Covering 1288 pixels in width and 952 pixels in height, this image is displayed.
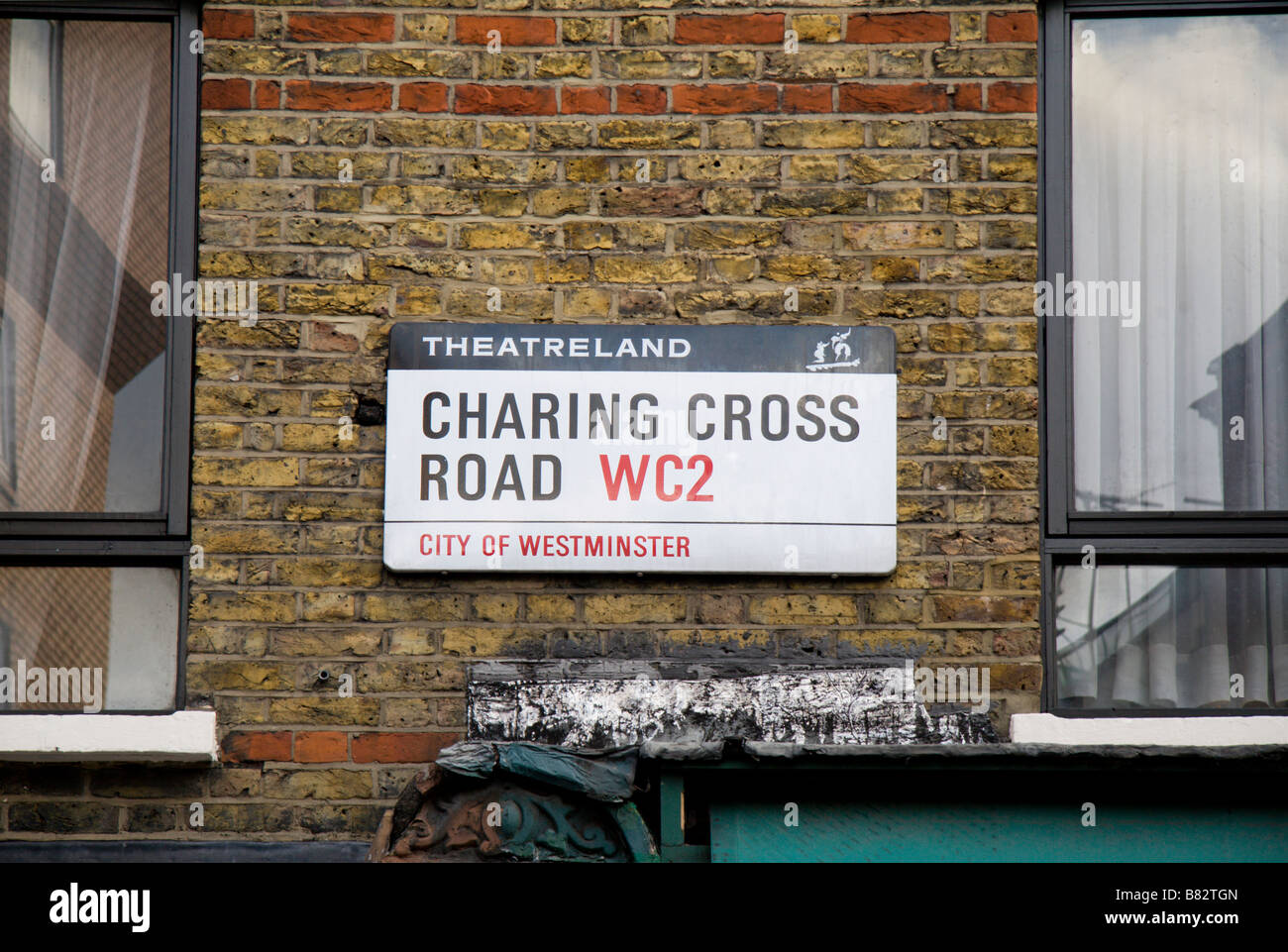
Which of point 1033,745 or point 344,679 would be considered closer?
point 1033,745

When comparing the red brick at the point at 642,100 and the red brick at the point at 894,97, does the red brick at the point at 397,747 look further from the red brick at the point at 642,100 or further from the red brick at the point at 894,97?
the red brick at the point at 894,97

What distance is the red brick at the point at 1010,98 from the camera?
12.4 feet

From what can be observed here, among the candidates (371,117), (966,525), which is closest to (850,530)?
(966,525)

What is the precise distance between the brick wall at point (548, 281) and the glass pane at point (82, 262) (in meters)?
0.26

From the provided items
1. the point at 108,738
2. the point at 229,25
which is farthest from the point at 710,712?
the point at 229,25

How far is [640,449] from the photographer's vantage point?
11.9 ft

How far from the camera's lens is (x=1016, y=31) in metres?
3.80

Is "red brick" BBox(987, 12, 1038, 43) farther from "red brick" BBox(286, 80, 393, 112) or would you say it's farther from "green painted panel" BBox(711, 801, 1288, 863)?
"green painted panel" BBox(711, 801, 1288, 863)

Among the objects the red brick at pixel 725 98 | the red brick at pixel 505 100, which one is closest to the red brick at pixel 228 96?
the red brick at pixel 505 100

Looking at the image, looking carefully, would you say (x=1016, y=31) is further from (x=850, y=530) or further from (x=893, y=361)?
(x=850, y=530)

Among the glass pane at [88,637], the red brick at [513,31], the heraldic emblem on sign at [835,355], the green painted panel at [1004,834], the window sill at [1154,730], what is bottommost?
the green painted panel at [1004,834]

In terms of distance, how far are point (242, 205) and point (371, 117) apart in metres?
0.50

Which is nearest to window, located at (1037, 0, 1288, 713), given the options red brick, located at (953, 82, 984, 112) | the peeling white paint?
red brick, located at (953, 82, 984, 112)

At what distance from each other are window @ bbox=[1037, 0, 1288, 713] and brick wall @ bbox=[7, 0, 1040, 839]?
0.16 meters
